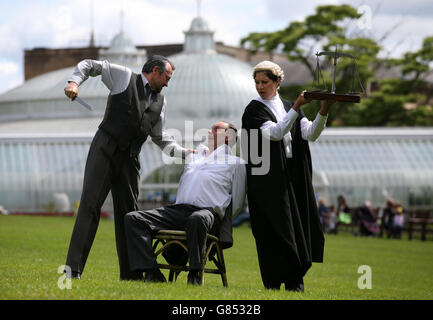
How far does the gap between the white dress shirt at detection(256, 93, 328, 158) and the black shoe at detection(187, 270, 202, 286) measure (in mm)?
1265

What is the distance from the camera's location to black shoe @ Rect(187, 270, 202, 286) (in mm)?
7975

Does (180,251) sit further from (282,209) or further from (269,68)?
(269,68)

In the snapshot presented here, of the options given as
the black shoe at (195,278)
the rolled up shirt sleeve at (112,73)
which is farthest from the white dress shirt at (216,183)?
the rolled up shirt sleeve at (112,73)

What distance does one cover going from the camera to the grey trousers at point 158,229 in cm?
788

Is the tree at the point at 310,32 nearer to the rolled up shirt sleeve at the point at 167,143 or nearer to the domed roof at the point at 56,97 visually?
the domed roof at the point at 56,97

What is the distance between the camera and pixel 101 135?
27.0ft

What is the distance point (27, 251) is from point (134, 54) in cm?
4700

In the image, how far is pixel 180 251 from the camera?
27.7 feet

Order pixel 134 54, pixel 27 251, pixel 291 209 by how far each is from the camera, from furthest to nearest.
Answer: pixel 134 54, pixel 27 251, pixel 291 209

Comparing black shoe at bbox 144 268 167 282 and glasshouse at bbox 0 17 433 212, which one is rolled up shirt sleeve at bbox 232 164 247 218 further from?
glasshouse at bbox 0 17 433 212

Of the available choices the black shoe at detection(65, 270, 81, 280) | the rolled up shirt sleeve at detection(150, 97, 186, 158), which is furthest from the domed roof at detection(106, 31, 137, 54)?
the black shoe at detection(65, 270, 81, 280)

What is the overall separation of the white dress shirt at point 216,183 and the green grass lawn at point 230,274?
74 cm

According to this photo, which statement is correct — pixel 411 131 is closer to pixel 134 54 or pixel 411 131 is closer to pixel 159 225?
pixel 134 54

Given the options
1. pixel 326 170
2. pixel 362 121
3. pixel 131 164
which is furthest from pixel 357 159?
pixel 131 164
